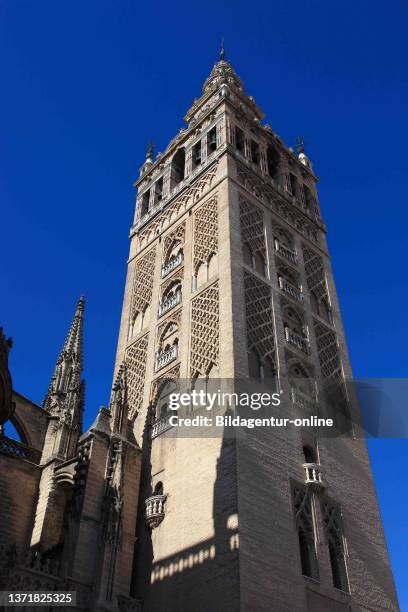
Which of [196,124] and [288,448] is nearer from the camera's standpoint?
[288,448]

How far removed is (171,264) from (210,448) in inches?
358

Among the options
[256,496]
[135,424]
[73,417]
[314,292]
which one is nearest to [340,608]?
[256,496]

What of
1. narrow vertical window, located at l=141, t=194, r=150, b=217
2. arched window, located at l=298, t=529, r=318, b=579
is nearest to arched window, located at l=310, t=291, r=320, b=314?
narrow vertical window, located at l=141, t=194, r=150, b=217

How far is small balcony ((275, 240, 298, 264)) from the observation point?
2364 cm

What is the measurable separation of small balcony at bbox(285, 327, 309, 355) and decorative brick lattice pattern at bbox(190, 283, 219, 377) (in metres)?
2.59

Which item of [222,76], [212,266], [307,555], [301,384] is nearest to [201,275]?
[212,266]

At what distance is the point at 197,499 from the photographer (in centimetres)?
1568

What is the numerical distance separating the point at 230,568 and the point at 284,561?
156cm

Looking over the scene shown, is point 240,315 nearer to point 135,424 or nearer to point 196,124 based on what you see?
point 135,424

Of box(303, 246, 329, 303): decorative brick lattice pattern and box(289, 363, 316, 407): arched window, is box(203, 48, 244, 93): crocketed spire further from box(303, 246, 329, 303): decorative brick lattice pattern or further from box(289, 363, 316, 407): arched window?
box(289, 363, 316, 407): arched window

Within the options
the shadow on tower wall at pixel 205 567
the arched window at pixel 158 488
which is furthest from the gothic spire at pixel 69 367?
the shadow on tower wall at pixel 205 567

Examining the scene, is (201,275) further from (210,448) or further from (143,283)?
(210,448)

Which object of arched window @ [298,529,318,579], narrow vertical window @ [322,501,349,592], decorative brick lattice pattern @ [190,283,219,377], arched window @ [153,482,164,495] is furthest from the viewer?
decorative brick lattice pattern @ [190,283,219,377]

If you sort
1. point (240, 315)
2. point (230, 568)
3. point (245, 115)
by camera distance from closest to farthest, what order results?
point (230, 568) → point (240, 315) → point (245, 115)
